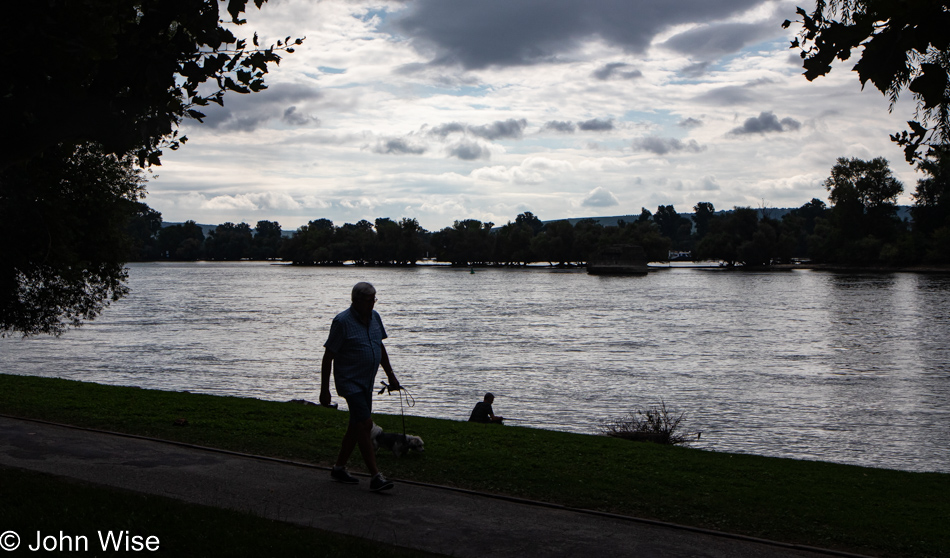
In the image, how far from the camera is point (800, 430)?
23.3 metres

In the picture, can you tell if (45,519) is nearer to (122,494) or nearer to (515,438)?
(122,494)

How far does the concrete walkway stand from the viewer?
7086mm

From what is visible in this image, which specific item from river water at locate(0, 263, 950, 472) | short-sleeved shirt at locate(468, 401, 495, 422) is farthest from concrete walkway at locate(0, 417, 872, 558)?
river water at locate(0, 263, 950, 472)

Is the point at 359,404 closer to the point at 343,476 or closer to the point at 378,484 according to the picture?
the point at 378,484

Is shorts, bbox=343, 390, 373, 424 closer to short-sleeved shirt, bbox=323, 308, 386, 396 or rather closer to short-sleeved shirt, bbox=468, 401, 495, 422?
short-sleeved shirt, bbox=323, 308, 386, 396

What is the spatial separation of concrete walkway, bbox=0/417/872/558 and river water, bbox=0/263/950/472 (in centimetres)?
1319

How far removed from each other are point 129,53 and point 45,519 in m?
4.70

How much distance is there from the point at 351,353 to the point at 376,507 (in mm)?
1637

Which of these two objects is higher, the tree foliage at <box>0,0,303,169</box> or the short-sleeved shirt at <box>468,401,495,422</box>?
the tree foliage at <box>0,0,303,169</box>

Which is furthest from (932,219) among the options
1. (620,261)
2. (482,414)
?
(482,414)

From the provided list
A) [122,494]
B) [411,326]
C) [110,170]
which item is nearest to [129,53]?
[122,494]

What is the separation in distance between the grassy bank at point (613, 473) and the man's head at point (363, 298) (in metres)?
2.57

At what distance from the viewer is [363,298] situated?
27.0 ft

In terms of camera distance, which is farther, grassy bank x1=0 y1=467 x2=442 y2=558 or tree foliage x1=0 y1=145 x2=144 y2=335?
tree foliage x1=0 y1=145 x2=144 y2=335
